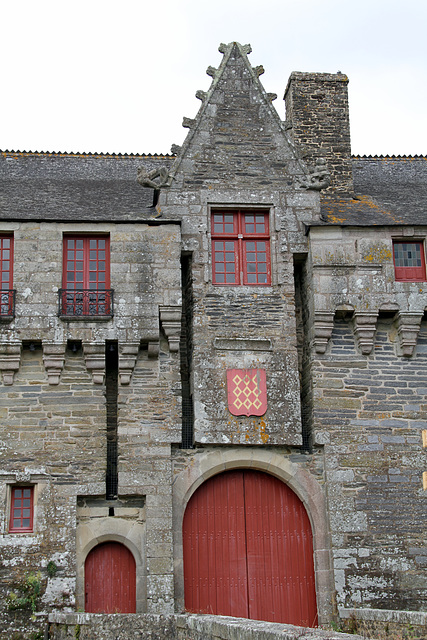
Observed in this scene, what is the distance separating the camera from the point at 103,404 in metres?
14.6

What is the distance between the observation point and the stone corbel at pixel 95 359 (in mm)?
14625

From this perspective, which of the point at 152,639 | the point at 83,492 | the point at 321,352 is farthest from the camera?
the point at 321,352

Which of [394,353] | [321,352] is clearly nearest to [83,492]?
[321,352]

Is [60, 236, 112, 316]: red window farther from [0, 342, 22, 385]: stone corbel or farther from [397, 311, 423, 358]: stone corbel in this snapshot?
[397, 311, 423, 358]: stone corbel

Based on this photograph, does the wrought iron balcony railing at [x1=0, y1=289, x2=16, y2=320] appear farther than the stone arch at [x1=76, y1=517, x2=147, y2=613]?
Yes

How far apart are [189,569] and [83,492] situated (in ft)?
6.16

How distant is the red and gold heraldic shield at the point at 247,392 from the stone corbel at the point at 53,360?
247 cm

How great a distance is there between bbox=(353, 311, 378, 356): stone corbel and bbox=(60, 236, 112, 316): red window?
375 centimetres

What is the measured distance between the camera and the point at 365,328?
49.7 ft

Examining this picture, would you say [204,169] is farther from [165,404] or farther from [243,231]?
[165,404]

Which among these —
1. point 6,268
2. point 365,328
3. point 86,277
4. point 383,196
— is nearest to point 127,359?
point 86,277

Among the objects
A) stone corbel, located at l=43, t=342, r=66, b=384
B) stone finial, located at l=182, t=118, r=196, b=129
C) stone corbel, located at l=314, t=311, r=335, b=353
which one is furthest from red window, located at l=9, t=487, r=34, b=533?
stone finial, located at l=182, t=118, r=196, b=129

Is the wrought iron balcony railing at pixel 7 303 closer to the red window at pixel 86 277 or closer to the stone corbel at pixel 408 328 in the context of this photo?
the red window at pixel 86 277

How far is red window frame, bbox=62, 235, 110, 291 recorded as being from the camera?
49.6 ft
